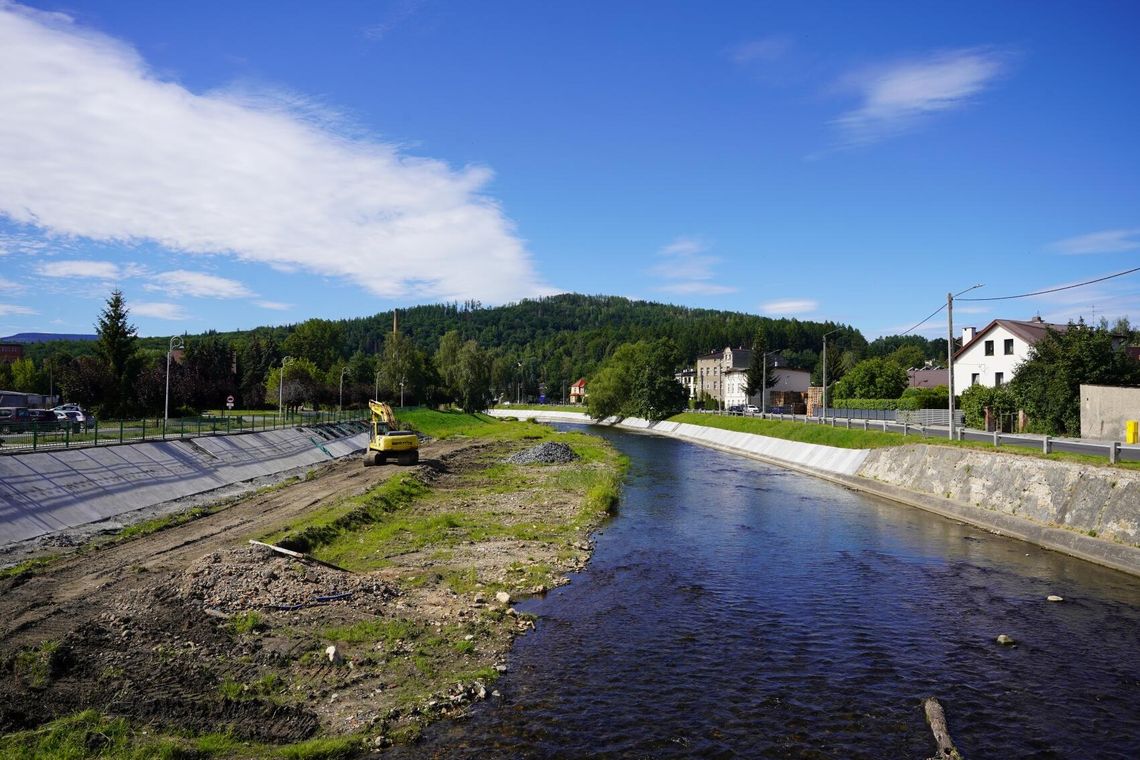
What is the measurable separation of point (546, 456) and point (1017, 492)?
3686 centimetres

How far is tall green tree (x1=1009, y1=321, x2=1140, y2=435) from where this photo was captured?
4550 cm

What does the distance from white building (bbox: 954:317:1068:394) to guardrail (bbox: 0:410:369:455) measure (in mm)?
65458

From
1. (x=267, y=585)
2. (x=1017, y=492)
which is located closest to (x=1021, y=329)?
(x=1017, y=492)

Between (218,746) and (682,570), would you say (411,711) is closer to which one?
(218,746)

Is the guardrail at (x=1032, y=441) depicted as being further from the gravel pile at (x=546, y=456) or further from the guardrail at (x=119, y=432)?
the guardrail at (x=119, y=432)

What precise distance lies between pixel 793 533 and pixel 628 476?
2262 cm

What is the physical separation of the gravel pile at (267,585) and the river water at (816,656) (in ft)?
14.7

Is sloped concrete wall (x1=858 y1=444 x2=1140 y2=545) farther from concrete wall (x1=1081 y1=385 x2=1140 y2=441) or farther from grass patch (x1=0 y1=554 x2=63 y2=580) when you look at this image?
grass patch (x1=0 y1=554 x2=63 y2=580)

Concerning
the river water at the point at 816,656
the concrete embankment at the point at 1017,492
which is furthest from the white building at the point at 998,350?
the river water at the point at 816,656

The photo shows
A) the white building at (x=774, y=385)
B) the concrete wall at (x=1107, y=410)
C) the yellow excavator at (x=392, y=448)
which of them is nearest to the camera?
the concrete wall at (x=1107, y=410)

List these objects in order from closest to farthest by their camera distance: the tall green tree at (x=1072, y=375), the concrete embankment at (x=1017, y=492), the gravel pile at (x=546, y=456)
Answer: the concrete embankment at (x=1017, y=492)
the tall green tree at (x=1072, y=375)
the gravel pile at (x=546, y=456)

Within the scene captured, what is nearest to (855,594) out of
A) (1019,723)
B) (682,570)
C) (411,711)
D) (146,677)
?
(682,570)

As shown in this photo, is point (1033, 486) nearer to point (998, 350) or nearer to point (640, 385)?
point (998, 350)

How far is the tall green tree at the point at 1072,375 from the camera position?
45500 mm
